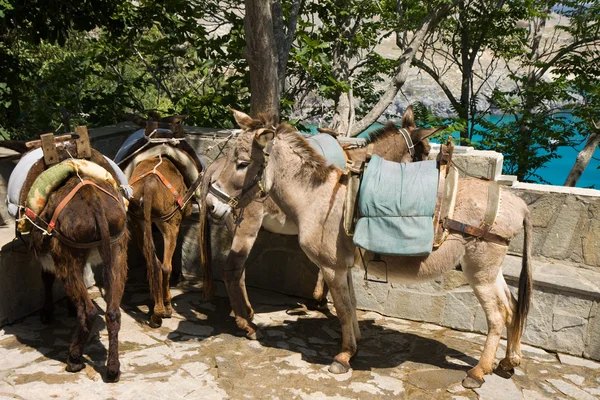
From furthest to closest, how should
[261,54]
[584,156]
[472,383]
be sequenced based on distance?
[584,156], [261,54], [472,383]

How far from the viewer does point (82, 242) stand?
3.81 meters

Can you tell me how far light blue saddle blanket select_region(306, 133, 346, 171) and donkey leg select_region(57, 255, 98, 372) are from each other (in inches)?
79.7

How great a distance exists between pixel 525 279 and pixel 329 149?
1.86 metres

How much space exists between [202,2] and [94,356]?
19.0 ft

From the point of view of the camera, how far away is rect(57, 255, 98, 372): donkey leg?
387 cm

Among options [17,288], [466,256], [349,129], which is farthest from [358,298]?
[349,129]

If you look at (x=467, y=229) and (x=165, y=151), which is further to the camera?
(x=165, y=151)

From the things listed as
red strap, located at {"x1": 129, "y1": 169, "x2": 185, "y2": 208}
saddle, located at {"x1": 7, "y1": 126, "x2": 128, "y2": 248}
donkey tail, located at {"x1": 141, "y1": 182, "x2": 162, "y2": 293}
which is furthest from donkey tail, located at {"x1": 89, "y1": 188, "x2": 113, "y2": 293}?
red strap, located at {"x1": 129, "y1": 169, "x2": 185, "y2": 208}

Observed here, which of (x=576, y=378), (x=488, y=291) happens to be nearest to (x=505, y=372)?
(x=576, y=378)

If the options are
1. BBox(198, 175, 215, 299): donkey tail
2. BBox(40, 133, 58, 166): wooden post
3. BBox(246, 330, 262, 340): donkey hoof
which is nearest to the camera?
BBox(40, 133, 58, 166): wooden post

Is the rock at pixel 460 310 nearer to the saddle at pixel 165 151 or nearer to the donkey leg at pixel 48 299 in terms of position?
the saddle at pixel 165 151

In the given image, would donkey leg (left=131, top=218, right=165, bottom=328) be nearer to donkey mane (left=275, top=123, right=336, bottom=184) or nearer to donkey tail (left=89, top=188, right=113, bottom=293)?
donkey tail (left=89, top=188, right=113, bottom=293)

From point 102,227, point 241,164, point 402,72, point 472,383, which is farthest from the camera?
point 402,72

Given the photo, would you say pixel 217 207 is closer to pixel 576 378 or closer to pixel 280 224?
pixel 280 224
